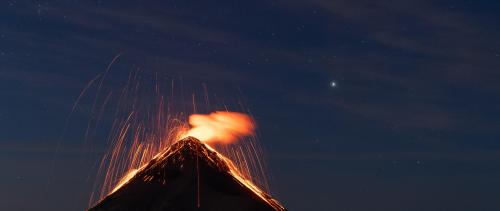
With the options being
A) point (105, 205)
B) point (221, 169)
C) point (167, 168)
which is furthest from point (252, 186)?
point (105, 205)

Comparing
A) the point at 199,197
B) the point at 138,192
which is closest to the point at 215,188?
the point at 199,197

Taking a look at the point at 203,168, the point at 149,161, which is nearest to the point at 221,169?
the point at 203,168

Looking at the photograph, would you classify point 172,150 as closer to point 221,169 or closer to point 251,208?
point 221,169

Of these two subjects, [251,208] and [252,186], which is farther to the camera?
[252,186]

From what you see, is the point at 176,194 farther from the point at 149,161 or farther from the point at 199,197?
the point at 149,161

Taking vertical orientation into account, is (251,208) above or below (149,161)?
below

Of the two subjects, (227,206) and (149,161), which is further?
(149,161)
